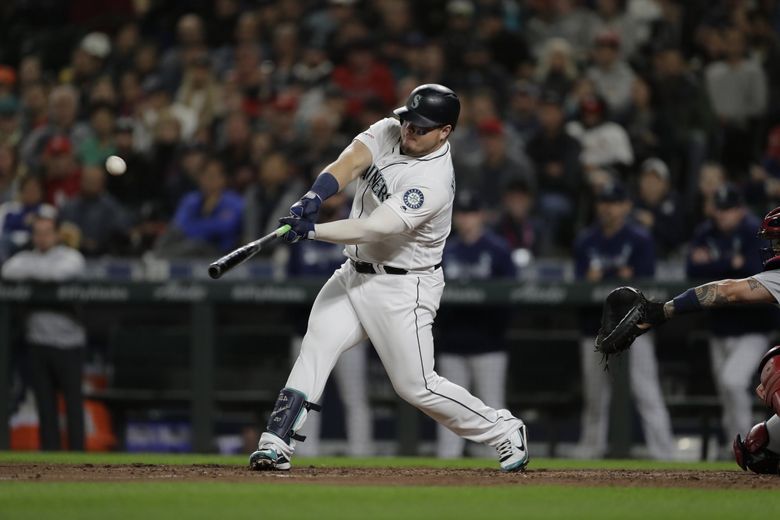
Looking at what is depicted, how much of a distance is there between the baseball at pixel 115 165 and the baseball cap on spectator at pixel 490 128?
10.6ft

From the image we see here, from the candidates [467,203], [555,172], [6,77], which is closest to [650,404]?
[467,203]

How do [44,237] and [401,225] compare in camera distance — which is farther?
[44,237]

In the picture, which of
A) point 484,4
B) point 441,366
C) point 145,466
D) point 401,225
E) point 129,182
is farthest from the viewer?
point 484,4

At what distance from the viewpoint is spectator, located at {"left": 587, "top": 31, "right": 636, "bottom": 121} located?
12.9 m

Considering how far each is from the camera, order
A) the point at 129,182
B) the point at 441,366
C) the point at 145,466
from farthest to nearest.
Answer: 1. the point at 129,182
2. the point at 441,366
3. the point at 145,466

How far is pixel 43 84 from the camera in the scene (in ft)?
47.9

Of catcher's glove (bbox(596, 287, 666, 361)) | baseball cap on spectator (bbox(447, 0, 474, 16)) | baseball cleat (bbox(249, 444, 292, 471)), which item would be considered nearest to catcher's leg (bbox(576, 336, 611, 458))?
catcher's glove (bbox(596, 287, 666, 361))

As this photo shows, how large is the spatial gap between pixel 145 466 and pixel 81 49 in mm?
8564

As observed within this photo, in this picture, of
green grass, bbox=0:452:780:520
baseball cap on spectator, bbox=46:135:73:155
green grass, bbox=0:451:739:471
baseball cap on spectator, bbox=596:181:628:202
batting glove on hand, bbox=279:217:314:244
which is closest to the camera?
green grass, bbox=0:452:780:520

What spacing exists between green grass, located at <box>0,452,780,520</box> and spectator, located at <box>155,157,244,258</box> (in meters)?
5.38

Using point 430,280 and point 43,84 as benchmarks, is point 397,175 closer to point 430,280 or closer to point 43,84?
point 430,280

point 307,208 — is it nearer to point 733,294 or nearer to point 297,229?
point 297,229

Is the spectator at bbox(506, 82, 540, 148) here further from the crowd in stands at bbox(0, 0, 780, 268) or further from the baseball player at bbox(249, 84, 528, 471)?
the baseball player at bbox(249, 84, 528, 471)

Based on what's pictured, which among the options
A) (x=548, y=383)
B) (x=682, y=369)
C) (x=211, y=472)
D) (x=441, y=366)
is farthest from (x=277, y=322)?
(x=211, y=472)
